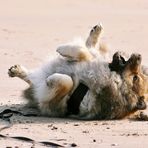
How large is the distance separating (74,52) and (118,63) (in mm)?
486

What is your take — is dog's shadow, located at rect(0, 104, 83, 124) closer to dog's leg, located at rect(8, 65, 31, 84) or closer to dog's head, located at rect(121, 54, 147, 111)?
dog's leg, located at rect(8, 65, 31, 84)

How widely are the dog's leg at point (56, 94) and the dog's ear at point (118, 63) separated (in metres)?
0.48

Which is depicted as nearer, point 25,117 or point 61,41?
point 25,117

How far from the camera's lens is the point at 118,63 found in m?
7.80

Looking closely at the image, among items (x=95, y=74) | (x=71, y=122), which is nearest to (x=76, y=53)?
(x=95, y=74)

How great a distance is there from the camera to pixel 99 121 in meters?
7.61

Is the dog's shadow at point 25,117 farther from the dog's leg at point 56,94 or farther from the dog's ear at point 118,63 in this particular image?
the dog's ear at point 118,63

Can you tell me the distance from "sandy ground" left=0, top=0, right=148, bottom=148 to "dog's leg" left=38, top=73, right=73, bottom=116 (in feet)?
0.68

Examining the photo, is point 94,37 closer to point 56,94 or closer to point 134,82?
point 134,82

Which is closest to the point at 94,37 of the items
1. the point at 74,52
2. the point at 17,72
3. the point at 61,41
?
the point at 74,52

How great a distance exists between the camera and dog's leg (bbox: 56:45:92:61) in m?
7.91

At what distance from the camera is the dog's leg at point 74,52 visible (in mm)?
7906

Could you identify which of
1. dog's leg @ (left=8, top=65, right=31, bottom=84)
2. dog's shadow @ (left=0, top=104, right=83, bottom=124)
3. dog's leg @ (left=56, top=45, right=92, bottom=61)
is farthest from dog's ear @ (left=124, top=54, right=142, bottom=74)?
dog's leg @ (left=8, top=65, right=31, bottom=84)

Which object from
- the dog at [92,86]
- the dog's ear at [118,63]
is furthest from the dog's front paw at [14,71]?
the dog's ear at [118,63]
